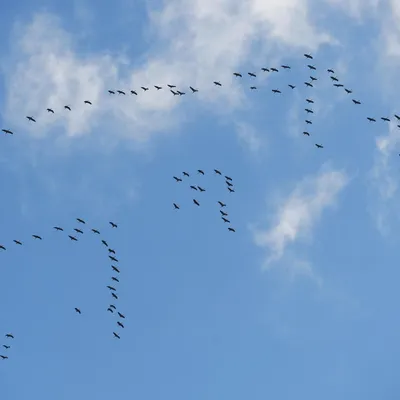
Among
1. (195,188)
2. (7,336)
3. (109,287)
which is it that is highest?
(195,188)

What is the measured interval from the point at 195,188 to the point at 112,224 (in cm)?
1285

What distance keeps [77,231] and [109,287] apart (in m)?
10.2

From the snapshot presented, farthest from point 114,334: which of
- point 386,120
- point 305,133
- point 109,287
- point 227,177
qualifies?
point 386,120

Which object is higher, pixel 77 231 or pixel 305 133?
pixel 305 133

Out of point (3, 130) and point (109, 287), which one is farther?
point (109, 287)

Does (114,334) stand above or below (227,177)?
below

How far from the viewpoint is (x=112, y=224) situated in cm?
14850

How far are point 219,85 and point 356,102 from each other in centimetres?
1848

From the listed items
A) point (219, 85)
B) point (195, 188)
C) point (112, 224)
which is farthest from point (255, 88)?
point (112, 224)

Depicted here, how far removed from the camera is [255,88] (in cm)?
14312

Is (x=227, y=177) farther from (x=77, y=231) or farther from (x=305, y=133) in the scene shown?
(x=77, y=231)

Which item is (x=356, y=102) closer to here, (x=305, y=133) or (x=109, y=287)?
(x=305, y=133)

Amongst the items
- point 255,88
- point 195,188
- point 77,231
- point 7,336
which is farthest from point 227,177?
point 7,336

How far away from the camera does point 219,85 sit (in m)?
139
